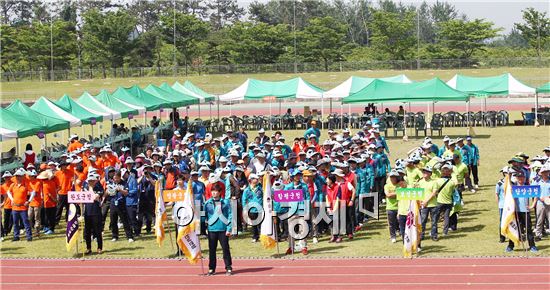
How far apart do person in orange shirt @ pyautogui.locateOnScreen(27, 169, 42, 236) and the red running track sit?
2652mm

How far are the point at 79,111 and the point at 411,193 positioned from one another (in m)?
17.5

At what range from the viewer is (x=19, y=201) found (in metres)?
19.4

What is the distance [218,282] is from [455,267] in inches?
158

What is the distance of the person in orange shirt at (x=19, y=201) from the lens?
63.7 ft

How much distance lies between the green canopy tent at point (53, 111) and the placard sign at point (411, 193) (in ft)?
50.2

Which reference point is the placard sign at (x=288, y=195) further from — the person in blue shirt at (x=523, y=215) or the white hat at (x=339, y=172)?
the person in blue shirt at (x=523, y=215)

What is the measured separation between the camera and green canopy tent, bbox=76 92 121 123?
32.2 meters

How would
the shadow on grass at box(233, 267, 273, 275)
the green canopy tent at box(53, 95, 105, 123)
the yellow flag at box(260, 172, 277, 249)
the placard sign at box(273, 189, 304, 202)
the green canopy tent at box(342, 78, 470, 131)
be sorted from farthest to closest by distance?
1. the green canopy tent at box(342, 78, 470, 131)
2. the green canopy tent at box(53, 95, 105, 123)
3. the yellow flag at box(260, 172, 277, 249)
4. the placard sign at box(273, 189, 304, 202)
5. the shadow on grass at box(233, 267, 273, 275)

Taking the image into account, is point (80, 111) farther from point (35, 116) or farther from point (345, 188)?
point (345, 188)

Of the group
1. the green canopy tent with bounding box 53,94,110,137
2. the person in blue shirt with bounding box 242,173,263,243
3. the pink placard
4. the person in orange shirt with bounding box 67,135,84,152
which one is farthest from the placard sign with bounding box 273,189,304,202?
the green canopy tent with bounding box 53,94,110,137

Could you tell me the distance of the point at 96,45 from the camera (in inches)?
3553

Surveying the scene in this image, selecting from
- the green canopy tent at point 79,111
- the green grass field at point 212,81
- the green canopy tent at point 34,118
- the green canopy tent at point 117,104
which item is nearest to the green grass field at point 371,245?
the green canopy tent at point 34,118

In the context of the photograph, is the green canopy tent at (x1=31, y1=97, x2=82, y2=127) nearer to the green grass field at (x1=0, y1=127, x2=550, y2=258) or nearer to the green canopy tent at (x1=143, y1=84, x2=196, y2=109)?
the green grass field at (x1=0, y1=127, x2=550, y2=258)

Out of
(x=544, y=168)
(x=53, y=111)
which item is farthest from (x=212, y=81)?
(x=544, y=168)
